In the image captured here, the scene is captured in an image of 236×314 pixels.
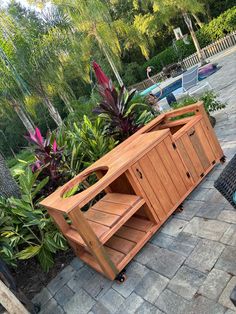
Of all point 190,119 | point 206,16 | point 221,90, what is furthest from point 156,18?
point 190,119

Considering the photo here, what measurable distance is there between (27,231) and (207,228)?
2.34 metres

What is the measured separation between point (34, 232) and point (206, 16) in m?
25.0

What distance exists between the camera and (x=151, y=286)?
262 cm

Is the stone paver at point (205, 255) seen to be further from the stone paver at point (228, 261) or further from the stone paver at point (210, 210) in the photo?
the stone paver at point (210, 210)

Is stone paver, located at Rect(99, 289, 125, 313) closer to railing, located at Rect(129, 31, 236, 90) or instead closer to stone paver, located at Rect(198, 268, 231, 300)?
stone paver, located at Rect(198, 268, 231, 300)

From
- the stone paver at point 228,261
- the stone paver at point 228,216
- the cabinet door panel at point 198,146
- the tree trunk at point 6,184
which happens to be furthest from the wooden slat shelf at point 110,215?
the tree trunk at point 6,184

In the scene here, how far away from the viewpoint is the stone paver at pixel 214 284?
2.18 metres

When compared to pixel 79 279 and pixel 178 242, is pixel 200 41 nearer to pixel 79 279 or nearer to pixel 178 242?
pixel 178 242

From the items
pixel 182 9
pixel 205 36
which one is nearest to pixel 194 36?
pixel 182 9

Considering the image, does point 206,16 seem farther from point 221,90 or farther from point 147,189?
point 147,189

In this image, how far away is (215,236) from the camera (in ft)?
9.01

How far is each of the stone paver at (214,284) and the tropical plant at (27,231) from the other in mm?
1938

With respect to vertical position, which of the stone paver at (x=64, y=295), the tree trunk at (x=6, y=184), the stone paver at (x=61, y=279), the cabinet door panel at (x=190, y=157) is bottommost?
the stone paver at (x=61, y=279)

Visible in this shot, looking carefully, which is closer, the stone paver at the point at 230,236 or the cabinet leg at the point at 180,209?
the stone paver at the point at 230,236
